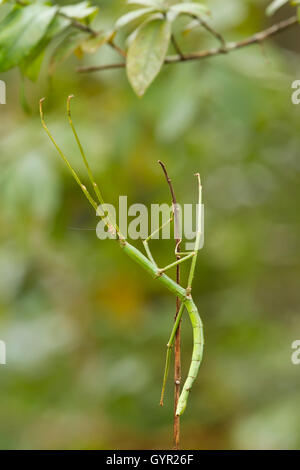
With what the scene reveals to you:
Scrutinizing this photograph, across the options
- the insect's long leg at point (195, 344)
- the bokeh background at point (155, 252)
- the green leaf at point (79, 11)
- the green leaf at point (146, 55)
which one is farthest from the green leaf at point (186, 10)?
the bokeh background at point (155, 252)

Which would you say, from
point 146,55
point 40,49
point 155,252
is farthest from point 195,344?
point 155,252

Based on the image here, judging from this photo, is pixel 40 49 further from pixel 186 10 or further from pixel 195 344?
pixel 195 344

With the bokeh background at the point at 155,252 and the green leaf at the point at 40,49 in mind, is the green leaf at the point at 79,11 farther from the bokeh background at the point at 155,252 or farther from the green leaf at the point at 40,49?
the bokeh background at the point at 155,252

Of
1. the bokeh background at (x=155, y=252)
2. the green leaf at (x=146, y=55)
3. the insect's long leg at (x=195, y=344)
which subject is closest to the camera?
the insect's long leg at (x=195, y=344)

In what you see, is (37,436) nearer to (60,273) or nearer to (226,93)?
(60,273)

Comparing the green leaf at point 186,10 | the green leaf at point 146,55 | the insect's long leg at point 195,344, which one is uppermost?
the green leaf at point 186,10

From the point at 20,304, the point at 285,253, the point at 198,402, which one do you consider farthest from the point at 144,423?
the point at 285,253
